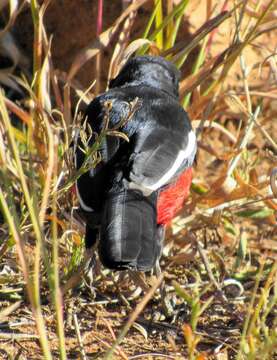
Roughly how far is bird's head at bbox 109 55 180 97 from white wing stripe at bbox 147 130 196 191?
0.48m

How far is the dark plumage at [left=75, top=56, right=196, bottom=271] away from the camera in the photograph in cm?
327

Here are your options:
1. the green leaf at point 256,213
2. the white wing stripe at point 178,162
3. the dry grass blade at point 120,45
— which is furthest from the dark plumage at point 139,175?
the green leaf at point 256,213

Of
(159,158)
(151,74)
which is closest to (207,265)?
(159,158)

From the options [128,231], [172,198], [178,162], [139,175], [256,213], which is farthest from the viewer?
[256,213]

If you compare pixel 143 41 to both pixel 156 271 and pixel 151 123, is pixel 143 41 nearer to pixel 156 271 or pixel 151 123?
pixel 151 123

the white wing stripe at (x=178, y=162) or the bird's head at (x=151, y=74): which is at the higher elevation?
the bird's head at (x=151, y=74)

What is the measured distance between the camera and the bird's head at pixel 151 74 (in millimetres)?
4469

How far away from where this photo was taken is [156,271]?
412 centimetres

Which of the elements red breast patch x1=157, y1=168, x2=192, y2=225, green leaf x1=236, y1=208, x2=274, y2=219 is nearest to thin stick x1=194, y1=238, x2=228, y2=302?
red breast patch x1=157, y1=168, x2=192, y2=225

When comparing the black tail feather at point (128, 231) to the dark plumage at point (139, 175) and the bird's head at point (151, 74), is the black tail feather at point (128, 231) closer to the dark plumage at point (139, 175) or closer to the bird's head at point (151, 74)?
the dark plumage at point (139, 175)

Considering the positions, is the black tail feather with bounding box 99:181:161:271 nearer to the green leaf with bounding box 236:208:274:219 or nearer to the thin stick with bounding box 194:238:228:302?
the thin stick with bounding box 194:238:228:302

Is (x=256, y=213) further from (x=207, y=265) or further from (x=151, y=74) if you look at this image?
(x=151, y=74)

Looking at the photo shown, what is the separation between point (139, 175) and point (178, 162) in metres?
0.32

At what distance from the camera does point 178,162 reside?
382cm
